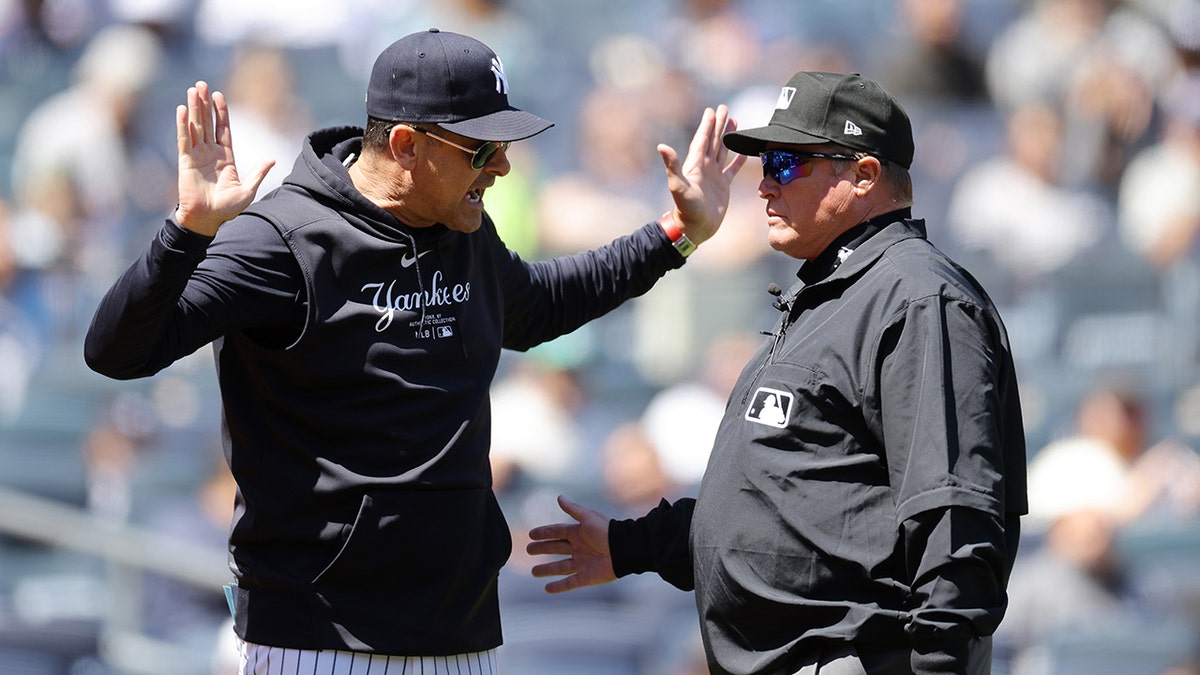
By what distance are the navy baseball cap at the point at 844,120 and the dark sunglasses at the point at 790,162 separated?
0.13 ft

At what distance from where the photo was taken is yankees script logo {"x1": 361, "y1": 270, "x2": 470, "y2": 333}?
3146 mm

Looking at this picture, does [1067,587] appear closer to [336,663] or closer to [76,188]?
[336,663]

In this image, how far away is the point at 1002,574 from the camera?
2.76m

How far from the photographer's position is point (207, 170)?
9.59 ft

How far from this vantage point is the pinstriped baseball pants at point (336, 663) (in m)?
3.12

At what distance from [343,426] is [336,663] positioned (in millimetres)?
483

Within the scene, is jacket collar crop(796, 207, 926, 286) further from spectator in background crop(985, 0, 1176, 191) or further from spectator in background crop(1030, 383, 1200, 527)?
spectator in background crop(985, 0, 1176, 191)

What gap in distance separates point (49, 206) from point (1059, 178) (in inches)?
209

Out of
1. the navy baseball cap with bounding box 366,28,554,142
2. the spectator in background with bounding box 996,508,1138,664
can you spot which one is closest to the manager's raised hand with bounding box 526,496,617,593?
the navy baseball cap with bounding box 366,28,554,142

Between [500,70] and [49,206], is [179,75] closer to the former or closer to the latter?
[49,206]

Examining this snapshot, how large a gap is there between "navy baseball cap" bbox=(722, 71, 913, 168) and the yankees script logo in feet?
2.34

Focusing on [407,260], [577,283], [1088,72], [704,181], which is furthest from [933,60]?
[407,260]

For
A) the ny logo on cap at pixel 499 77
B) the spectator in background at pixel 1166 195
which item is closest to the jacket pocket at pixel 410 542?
the ny logo on cap at pixel 499 77

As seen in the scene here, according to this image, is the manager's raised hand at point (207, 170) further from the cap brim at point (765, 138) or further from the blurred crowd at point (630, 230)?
the blurred crowd at point (630, 230)
